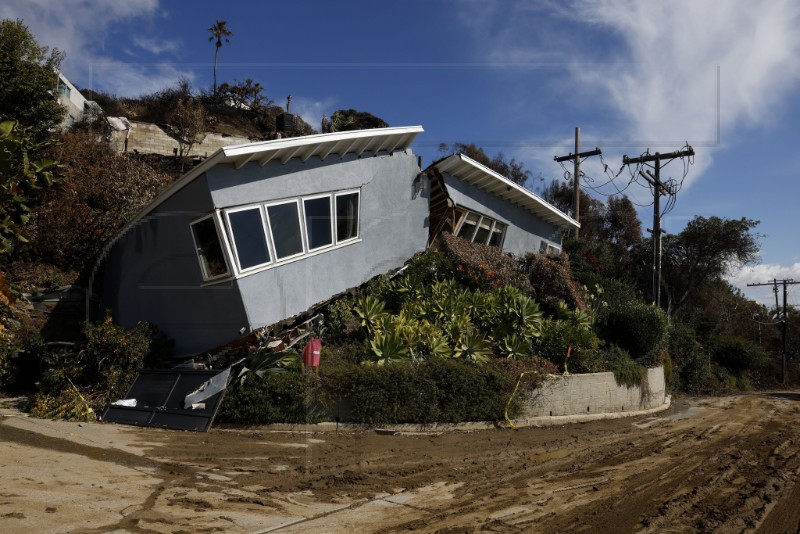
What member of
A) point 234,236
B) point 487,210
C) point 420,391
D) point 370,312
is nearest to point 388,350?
point 420,391

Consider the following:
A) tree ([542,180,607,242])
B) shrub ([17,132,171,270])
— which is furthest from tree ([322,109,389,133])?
shrub ([17,132,171,270])

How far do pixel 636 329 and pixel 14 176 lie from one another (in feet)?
50.9

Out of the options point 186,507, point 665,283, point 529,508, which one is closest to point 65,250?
point 186,507

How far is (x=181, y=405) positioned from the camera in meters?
9.11

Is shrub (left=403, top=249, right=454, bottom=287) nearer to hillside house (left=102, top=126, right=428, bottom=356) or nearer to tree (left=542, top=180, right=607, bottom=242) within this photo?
hillside house (left=102, top=126, right=428, bottom=356)

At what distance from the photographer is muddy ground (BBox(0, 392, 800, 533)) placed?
5082mm

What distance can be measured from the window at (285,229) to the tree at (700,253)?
24.1 m

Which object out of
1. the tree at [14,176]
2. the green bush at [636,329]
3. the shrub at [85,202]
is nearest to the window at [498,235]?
the green bush at [636,329]

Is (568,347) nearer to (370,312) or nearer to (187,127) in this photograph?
(370,312)

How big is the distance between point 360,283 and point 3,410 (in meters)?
7.35

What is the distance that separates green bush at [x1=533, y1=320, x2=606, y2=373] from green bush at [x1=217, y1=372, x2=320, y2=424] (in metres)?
6.19

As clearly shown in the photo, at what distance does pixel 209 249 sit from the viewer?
35.0ft

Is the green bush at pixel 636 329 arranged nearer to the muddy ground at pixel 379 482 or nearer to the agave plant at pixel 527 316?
the agave plant at pixel 527 316

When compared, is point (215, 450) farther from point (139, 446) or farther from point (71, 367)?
point (71, 367)
